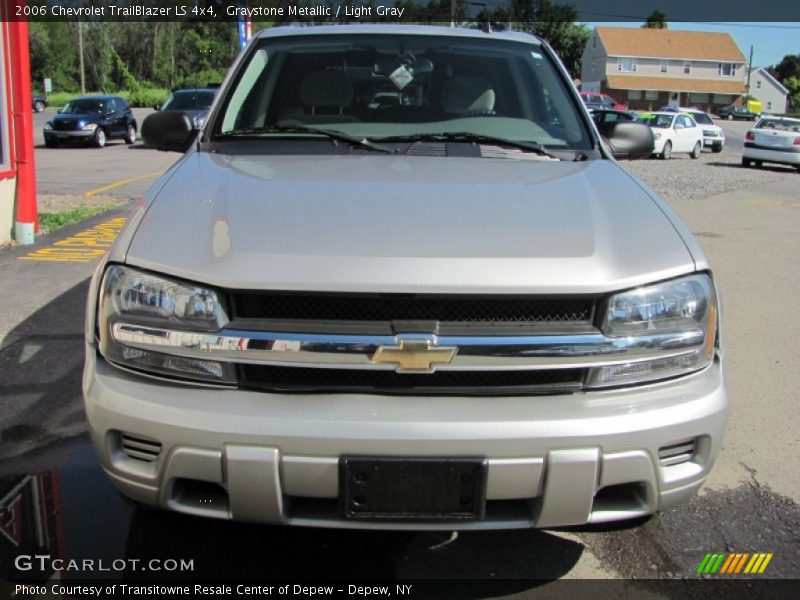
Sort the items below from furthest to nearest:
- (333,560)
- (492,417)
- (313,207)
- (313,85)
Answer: (313,85) → (333,560) → (313,207) → (492,417)

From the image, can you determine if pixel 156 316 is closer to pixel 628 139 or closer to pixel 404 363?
pixel 404 363

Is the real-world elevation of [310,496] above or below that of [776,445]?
above

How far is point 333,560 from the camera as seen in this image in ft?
9.02

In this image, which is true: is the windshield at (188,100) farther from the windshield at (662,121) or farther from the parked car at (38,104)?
the parked car at (38,104)

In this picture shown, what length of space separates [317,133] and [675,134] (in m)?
23.8

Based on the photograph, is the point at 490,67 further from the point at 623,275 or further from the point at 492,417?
the point at 492,417

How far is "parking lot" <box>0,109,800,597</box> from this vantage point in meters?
2.74

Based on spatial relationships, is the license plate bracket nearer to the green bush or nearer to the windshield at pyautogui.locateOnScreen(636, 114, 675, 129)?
the windshield at pyautogui.locateOnScreen(636, 114, 675, 129)

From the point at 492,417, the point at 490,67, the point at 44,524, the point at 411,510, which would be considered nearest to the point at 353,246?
the point at 492,417

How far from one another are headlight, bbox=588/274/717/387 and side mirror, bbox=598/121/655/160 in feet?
5.10

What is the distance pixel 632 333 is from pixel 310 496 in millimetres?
1019

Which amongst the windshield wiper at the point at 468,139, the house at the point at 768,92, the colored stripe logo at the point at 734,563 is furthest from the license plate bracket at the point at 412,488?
the house at the point at 768,92

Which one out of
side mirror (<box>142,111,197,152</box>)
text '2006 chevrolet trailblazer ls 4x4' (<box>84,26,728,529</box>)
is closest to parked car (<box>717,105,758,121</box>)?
side mirror (<box>142,111,197,152</box>)

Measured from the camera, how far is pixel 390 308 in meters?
2.19
